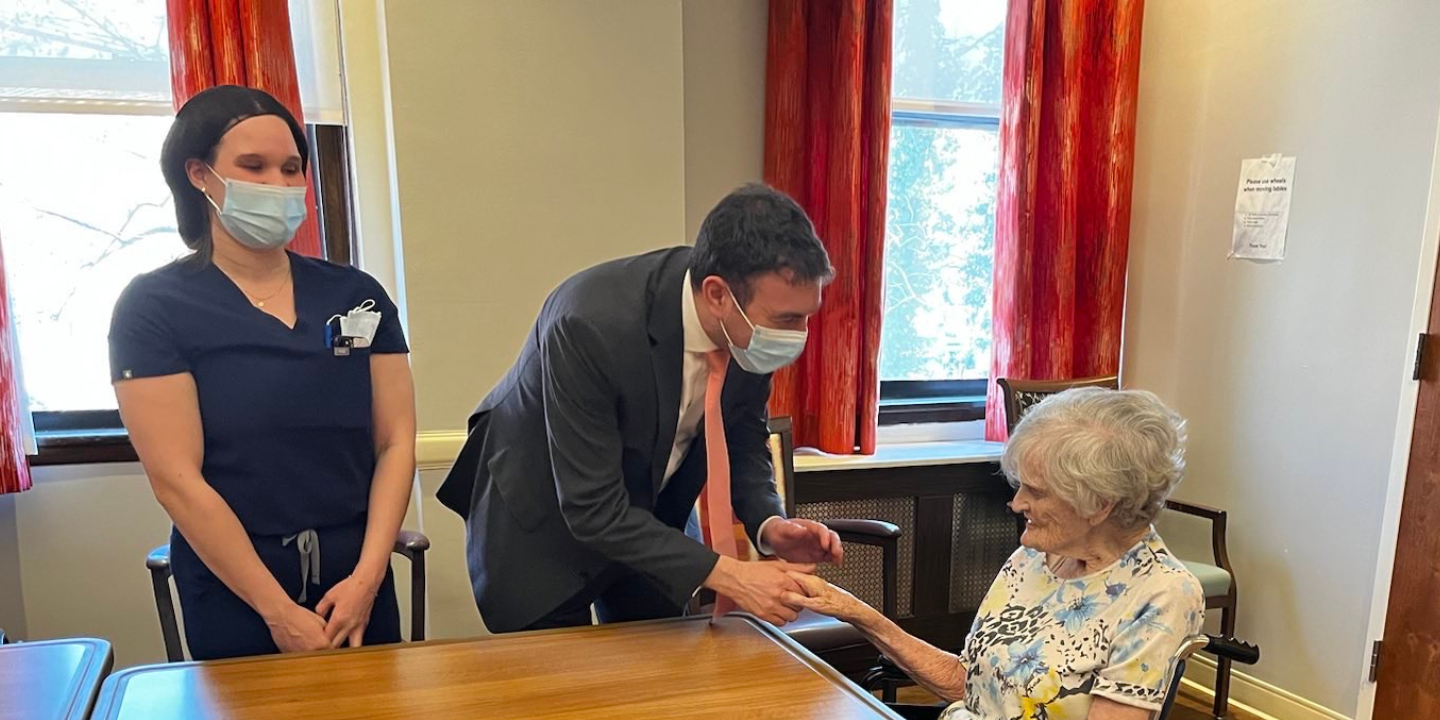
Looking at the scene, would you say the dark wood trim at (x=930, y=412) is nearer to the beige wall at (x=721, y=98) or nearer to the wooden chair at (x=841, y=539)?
the wooden chair at (x=841, y=539)

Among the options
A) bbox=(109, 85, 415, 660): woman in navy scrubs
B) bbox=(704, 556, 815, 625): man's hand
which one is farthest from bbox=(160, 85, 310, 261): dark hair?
bbox=(704, 556, 815, 625): man's hand

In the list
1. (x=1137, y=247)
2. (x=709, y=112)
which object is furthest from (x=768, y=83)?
(x=1137, y=247)

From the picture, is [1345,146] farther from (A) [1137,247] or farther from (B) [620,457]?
(B) [620,457]

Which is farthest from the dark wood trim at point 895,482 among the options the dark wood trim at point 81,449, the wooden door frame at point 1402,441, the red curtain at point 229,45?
the dark wood trim at point 81,449

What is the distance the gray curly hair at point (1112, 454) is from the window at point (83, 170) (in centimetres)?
203

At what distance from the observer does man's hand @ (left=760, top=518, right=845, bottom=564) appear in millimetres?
1417

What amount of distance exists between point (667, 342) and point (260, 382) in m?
0.63

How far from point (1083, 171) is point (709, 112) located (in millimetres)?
1308

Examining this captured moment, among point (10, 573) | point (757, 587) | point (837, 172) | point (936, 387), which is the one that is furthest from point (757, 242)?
point (10, 573)

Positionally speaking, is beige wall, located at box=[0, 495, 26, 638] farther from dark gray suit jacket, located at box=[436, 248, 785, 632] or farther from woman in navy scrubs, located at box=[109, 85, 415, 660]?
dark gray suit jacket, located at box=[436, 248, 785, 632]

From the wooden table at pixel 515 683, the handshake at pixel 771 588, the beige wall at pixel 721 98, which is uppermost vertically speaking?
the beige wall at pixel 721 98

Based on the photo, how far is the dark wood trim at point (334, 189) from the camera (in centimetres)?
236

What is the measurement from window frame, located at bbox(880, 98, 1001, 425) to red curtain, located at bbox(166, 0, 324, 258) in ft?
6.05

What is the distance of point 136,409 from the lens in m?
1.23
